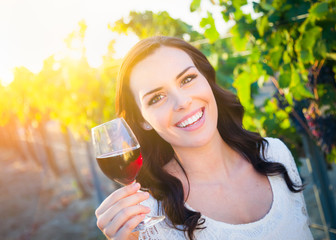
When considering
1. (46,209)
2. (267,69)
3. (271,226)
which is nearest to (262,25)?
(267,69)

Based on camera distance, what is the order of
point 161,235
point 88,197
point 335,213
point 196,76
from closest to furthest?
point 161,235 < point 196,76 < point 335,213 < point 88,197

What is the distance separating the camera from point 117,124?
4.58 ft

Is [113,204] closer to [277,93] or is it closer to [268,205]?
[268,205]

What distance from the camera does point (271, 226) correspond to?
5.48 feet

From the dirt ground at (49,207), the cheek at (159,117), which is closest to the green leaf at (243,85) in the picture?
the cheek at (159,117)

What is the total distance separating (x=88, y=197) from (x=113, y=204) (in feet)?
30.4

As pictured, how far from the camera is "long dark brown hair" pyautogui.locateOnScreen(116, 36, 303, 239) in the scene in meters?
1.68

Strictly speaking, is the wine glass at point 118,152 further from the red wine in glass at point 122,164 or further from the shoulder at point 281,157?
the shoulder at point 281,157

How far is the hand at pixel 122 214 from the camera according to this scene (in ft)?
3.83

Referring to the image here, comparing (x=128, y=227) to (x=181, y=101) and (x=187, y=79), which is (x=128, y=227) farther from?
(x=187, y=79)

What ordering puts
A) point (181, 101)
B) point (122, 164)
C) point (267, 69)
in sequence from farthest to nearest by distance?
1. point (267, 69)
2. point (181, 101)
3. point (122, 164)

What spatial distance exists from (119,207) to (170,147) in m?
0.92

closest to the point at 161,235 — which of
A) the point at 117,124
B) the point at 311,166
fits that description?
the point at 117,124

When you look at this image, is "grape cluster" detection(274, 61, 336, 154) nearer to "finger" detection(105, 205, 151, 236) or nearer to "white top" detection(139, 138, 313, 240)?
"white top" detection(139, 138, 313, 240)
